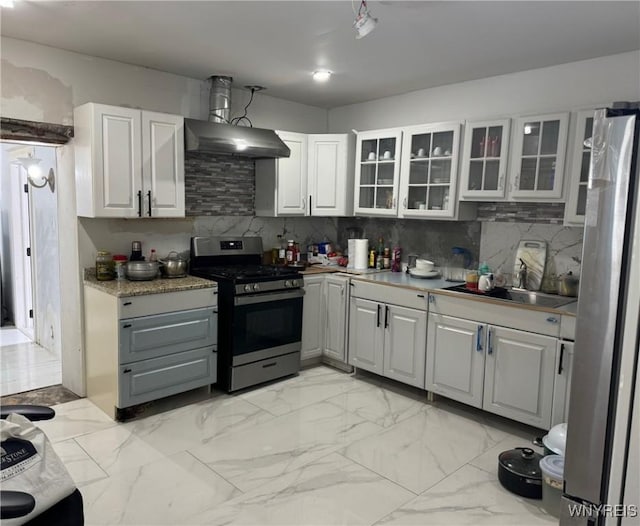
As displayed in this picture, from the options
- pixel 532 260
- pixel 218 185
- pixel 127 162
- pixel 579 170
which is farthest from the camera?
pixel 218 185

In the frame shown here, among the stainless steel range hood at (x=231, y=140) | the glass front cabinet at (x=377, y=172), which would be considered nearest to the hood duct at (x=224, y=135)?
the stainless steel range hood at (x=231, y=140)

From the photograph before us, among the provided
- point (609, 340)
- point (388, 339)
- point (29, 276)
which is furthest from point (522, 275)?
point (29, 276)

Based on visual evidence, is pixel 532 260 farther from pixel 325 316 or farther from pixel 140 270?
pixel 140 270

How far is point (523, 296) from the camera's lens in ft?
11.9

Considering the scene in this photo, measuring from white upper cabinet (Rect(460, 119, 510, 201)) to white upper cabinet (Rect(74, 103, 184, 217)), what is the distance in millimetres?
2231

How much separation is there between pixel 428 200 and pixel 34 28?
120 inches

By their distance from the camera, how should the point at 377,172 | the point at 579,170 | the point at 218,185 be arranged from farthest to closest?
the point at 377,172 → the point at 218,185 → the point at 579,170

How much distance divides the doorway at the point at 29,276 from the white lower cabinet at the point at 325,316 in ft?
6.96

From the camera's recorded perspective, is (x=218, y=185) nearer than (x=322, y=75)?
No

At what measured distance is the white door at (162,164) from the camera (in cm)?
362

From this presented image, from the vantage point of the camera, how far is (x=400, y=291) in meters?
3.91

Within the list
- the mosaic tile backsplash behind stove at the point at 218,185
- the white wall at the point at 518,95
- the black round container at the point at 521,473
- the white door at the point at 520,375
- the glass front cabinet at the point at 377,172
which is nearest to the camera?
the black round container at the point at 521,473

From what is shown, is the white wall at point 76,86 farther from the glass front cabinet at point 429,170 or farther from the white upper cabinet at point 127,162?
the glass front cabinet at point 429,170

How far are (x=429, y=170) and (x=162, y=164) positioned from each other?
2.15 m
